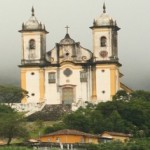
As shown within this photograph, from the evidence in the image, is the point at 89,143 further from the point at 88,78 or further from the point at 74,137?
the point at 88,78

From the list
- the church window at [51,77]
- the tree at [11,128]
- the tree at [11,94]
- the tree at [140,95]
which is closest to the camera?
the tree at [11,128]

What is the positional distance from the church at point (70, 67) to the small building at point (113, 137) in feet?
71.5

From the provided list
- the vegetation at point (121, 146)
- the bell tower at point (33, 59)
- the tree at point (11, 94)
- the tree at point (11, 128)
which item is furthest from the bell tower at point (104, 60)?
the vegetation at point (121, 146)

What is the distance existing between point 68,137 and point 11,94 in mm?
29180

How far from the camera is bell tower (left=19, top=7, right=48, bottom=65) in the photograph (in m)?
124

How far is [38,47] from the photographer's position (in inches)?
4877

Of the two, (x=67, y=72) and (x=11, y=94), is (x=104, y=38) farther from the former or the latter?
(x=11, y=94)

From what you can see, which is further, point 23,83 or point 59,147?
point 23,83

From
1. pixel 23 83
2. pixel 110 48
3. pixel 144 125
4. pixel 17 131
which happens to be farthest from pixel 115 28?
pixel 17 131

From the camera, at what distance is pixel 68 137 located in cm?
9388

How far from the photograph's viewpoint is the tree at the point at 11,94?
121m

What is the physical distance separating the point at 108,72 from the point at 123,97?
18.0 feet

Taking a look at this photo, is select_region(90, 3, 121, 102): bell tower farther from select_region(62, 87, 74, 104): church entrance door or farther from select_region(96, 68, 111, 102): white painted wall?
select_region(62, 87, 74, 104): church entrance door

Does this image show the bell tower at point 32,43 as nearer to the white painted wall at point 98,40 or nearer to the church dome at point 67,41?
the church dome at point 67,41
